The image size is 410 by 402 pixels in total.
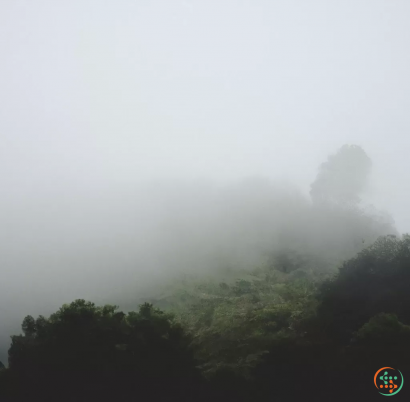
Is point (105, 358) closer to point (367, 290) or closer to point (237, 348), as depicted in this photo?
point (237, 348)

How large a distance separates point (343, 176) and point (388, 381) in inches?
2170

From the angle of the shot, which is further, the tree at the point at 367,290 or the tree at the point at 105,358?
the tree at the point at 105,358

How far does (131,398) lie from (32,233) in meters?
63.4

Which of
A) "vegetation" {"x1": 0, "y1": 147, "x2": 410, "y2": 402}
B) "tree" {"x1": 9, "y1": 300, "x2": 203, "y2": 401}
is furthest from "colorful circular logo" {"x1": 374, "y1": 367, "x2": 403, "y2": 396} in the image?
"tree" {"x1": 9, "y1": 300, "x2": 203, "y2": 401}

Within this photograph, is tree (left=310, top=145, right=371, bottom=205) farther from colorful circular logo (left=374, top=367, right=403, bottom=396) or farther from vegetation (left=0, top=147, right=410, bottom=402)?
colorful circular logo (left=374, top=367, right=403, bottom=396)

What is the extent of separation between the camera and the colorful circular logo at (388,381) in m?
14.9

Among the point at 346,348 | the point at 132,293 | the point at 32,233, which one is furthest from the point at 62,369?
the point at 32,233

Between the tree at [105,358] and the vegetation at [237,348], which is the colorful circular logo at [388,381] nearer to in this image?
the vegetation at [237,348]

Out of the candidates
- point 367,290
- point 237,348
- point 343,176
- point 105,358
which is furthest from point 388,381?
point 343,176

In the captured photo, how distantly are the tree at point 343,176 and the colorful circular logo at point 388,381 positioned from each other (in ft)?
170

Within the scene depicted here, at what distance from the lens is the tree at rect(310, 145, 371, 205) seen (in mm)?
64750

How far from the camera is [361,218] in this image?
57.5 m

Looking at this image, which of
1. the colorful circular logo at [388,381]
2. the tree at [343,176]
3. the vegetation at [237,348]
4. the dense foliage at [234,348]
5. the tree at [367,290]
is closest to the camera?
the colorful circular logo at [388,381]

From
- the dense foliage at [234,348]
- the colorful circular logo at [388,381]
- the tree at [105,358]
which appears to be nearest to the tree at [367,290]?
the dense foliage at [234,348]
